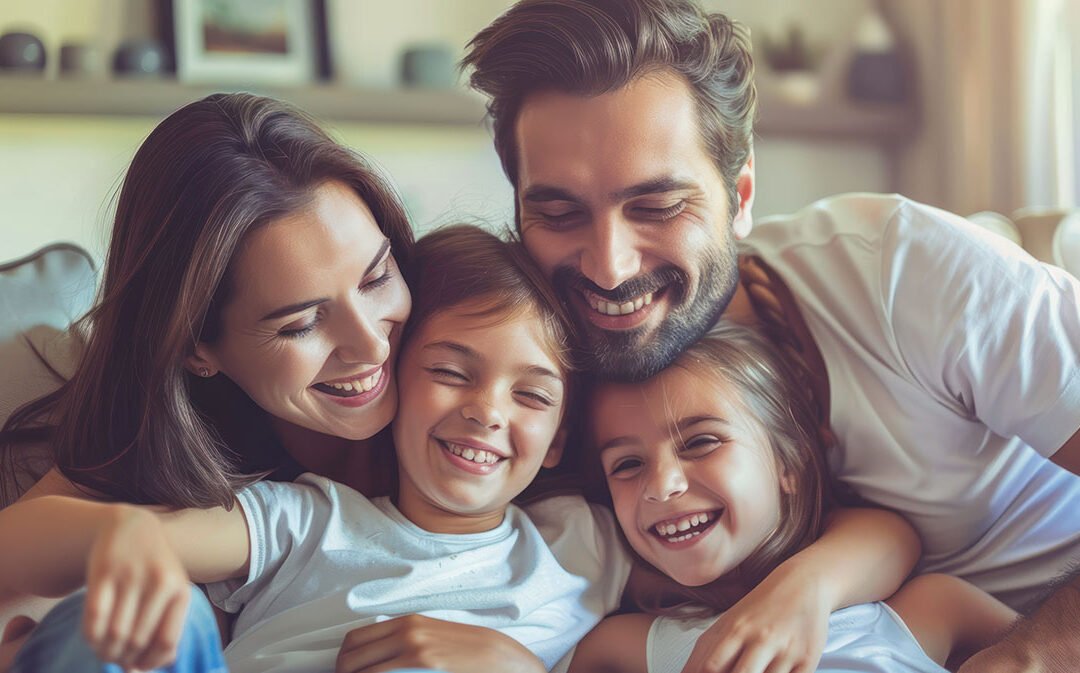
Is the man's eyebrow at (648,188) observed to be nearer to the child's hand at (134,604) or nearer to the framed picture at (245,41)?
the child's hand at (134,604)

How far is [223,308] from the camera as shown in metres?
1.42

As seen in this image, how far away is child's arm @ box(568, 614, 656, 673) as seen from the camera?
1.55 meters

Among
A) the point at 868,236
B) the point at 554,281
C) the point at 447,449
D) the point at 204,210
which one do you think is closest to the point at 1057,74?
the point at 868,236

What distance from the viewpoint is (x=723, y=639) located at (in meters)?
1.33

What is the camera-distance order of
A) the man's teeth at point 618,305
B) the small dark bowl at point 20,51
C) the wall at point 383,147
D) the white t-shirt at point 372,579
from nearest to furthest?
the white t-shirt at point 372,579
the man's teeth at point 618,305
the small dark bowl at point 20,51
the wall at point 383,147

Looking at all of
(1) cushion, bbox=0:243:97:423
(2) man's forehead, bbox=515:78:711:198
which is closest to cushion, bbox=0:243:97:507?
(1) cushion, bbox=0:243:97:423

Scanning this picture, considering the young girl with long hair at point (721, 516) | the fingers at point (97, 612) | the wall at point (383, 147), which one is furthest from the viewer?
the wall at point (383, 147)

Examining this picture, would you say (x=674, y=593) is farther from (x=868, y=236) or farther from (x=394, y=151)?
(x=394, y=151)

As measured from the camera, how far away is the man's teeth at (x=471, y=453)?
4.91 feet

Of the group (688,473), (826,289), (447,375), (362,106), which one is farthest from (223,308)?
(362,106)

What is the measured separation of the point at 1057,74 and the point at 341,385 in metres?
2.67

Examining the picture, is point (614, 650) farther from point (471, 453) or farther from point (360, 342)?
point (360, 342)

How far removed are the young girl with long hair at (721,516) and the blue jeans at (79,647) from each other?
23.9 inches

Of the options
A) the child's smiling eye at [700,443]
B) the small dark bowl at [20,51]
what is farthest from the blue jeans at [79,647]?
the small dark bowl at [20,51]
